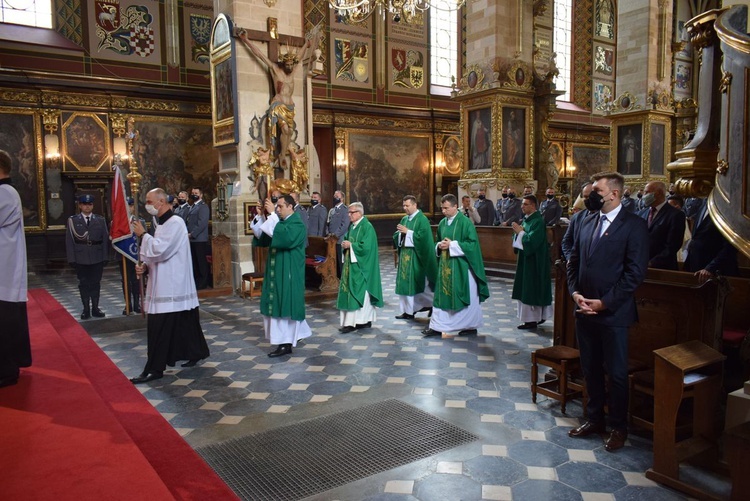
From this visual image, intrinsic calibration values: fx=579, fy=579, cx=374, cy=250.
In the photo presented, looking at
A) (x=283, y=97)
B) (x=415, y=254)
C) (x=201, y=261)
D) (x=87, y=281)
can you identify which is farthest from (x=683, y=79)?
(x=87, y=281)

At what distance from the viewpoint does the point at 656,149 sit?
58.0 feet

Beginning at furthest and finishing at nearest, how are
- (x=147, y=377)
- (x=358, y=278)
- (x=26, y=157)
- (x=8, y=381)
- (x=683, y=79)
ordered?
(x=683, y=79) → (x=26, y=157) → (x=358, y=278) → (x=147, y=377) → (x=8, y=381)

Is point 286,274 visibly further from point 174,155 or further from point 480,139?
point 174,155

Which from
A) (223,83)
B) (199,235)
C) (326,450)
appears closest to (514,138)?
(223,83)

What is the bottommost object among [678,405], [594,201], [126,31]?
[678,405]

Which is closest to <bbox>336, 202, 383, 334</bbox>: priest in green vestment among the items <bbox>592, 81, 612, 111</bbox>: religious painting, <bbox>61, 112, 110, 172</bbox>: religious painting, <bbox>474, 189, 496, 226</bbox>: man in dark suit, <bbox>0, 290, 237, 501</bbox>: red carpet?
<bbox>0, 290, 237, 501</bbox>: red carpet

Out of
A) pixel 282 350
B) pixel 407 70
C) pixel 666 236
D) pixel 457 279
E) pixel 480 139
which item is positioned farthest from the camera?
pixel 407 70

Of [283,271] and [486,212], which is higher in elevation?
[486,212]

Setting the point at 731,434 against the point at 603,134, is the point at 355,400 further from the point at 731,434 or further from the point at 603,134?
the point at 603,134

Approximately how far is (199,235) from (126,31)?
8156mm

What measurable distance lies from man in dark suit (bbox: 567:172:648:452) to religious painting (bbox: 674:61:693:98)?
26.6 meters

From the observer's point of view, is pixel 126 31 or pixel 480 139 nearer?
pixel 480 139

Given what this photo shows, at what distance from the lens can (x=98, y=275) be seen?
346 inches

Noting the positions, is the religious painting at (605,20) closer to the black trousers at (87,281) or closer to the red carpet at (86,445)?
the black trousers at (87,281)
